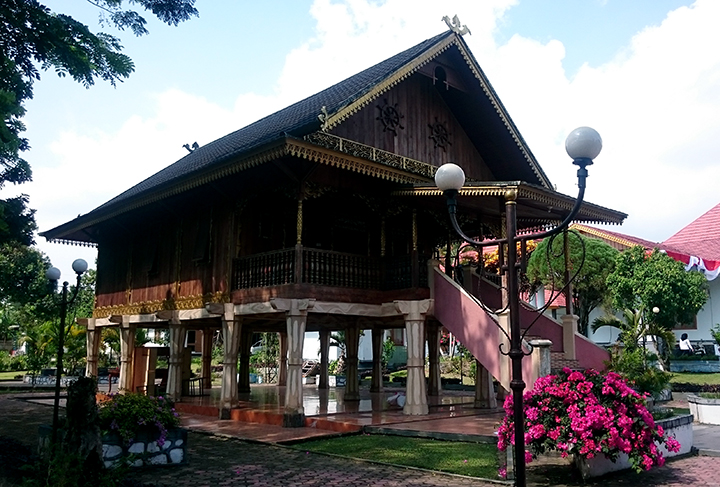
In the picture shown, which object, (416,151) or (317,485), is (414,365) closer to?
(416,151)

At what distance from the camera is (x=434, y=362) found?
1988 cm

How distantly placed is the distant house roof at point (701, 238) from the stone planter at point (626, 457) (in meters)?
22.8

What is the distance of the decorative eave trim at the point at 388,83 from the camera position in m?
13.3

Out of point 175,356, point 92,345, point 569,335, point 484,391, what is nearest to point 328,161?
point 569,335

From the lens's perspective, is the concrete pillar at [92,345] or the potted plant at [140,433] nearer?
the potted plant at [140,433]

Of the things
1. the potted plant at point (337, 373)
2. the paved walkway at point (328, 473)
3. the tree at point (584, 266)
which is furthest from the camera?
the tree at point (584, 266)

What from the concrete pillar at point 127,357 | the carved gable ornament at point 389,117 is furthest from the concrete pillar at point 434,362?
the concrete pillar at point 127,357

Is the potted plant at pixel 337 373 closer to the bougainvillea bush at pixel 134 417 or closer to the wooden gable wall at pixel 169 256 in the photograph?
the wooden gable wall at pixel 169 256

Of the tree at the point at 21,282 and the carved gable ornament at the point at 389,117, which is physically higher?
the carved gable ornament at the point at 389,117

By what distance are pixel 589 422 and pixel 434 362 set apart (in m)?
12.5

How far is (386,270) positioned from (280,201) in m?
3.09

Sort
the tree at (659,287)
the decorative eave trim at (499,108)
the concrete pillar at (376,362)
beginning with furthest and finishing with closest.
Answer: the tree at (659,287), the concrete pillar at (376,362), the decorative eave trim at (499,108)

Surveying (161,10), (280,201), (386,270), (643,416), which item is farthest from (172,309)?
(643,416)

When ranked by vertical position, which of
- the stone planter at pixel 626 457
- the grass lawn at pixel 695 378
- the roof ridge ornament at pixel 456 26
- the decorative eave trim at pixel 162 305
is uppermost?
the roof ridge ornament at pixel 456 26
